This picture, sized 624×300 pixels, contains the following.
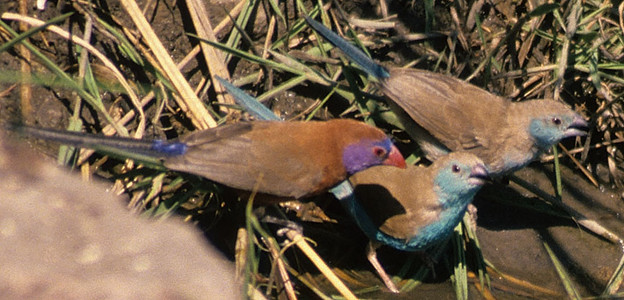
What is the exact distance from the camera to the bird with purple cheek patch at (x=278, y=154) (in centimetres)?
424

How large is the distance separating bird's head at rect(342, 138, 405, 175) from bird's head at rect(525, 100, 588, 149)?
124cm

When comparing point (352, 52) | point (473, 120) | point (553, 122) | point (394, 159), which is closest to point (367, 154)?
point (394, 159)

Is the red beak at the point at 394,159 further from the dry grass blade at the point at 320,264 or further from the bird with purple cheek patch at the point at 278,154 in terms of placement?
the dry grass blade at the point at 320,264

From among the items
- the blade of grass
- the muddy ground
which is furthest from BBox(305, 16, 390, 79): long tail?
the blade of grass

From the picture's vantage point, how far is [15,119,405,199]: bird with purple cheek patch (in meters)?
4.24

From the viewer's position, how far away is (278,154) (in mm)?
4410

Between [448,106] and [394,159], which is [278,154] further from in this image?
[448,106]

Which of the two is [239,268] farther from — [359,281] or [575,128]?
[575,128]

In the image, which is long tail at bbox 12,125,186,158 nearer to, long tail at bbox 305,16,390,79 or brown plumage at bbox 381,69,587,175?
long tail at bbox 305,16,390,79

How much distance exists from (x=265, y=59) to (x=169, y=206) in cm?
114

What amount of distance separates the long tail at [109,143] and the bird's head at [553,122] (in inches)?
92.0

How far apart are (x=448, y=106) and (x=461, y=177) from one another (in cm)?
67

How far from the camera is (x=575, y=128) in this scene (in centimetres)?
553

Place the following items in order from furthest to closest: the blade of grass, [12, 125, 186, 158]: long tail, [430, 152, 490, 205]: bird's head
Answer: the blade of grass
[430, 152, 490, 205]: bird's head
[12, 125, 186, 158]: long tail
